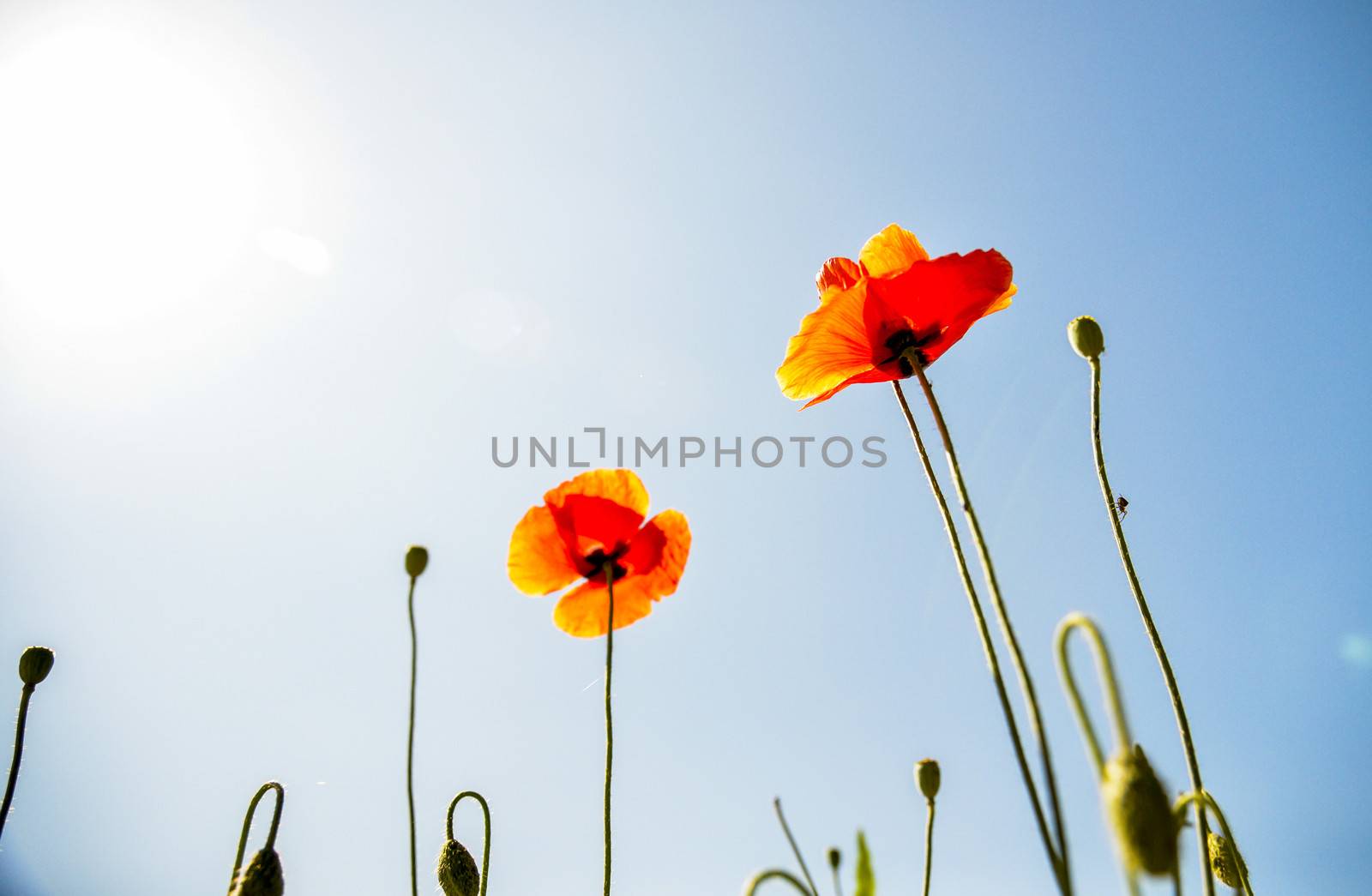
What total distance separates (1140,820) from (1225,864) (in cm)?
83

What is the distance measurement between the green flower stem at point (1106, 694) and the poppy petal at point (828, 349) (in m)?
0.89

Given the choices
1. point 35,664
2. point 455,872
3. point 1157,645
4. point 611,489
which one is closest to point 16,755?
point 35,664

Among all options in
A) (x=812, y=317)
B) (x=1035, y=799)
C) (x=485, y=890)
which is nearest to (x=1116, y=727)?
(x=1035, y=799)

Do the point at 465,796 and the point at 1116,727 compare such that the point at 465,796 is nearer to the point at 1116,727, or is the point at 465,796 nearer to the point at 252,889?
the point at 252,889

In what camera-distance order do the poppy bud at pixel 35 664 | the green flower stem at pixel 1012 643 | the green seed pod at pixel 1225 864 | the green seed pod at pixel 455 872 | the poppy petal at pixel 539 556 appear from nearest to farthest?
the green flower stem at pixel 1012 643 < the green seed pod at pixel 1225 864 < the poppy bud at pixel 35 664 < the green seed pod at pixel 455 872 < the poppy petal at pixel 539 556

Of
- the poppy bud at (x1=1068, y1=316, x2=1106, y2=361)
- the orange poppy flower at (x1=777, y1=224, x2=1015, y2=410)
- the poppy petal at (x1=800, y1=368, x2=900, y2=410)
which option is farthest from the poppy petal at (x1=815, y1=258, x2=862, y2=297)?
the poppy bud at (x1=1068, y1=316, x2=1106, y2=361)

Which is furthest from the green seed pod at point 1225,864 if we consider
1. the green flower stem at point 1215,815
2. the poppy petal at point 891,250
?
the poppy petal at point 891,250

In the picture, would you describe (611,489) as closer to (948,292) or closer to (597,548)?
(597,548)

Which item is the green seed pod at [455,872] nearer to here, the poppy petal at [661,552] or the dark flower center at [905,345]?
the poppy petal at [661,552]

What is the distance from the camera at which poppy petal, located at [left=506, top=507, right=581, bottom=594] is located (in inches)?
79.7

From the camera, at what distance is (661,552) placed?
2072mm

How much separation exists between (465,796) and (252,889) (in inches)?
28.4

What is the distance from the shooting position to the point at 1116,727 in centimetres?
70

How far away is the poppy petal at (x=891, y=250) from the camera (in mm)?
1710
